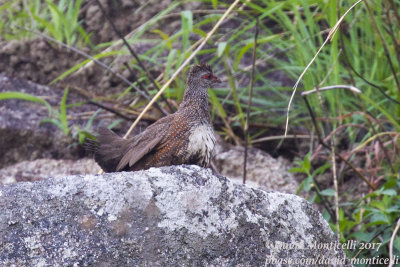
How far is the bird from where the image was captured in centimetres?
302

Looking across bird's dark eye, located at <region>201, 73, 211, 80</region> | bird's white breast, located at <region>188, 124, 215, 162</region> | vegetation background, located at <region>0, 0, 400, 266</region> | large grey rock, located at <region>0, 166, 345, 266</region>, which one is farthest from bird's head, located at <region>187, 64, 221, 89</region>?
large grey rock, located at <region>0, 166, 345, 266</region>

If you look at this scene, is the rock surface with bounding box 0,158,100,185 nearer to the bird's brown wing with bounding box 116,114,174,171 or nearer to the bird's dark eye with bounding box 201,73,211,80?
the bird's brown wing with bounding box 116,114,174,171

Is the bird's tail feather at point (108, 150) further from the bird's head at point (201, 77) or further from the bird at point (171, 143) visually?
the bird's head at point (201, 77)

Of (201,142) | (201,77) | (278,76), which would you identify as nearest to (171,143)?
(201,142)

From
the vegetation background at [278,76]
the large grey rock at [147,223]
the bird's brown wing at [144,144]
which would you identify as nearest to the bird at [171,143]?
the bird's brown wing at [144,144]

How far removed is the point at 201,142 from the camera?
304 cm

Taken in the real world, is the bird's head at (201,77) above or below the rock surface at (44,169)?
above

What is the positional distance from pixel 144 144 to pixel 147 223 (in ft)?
3.45

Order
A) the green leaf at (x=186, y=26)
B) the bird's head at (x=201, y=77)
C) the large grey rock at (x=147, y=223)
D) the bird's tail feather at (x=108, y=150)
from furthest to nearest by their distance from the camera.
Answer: the green leaf at (x=186, y=26) < the bird's head at (x=201, y=77) < the bird's tail feather at (x=108, y=150) < the large grey rock at (x=147, y=223)

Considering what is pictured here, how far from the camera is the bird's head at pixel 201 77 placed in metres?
3.51

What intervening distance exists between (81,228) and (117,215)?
137 mm

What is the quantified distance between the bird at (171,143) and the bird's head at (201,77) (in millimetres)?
14

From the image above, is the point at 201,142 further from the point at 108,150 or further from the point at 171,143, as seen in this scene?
the point at 108,150

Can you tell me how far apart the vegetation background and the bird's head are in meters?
0.29
